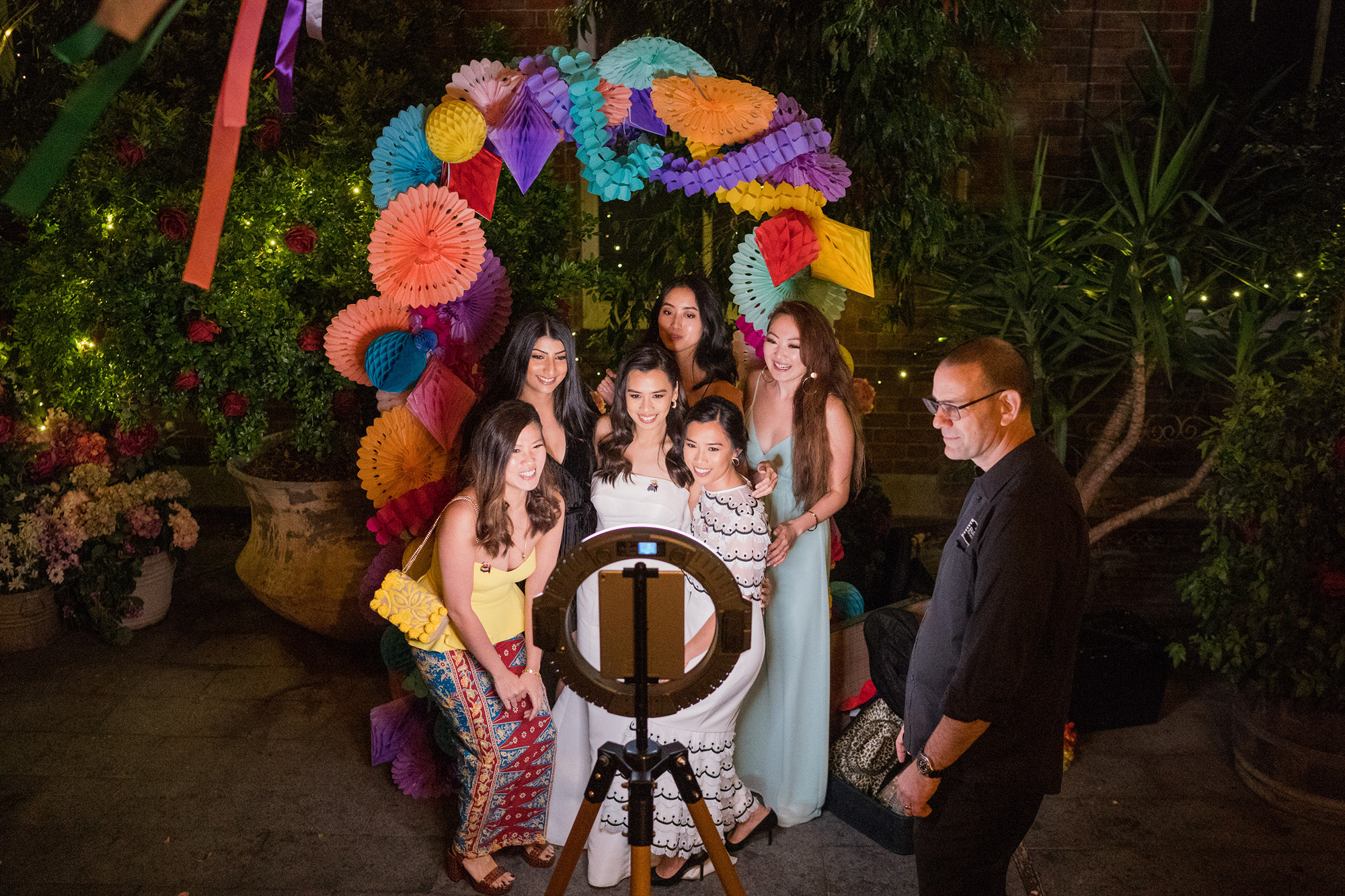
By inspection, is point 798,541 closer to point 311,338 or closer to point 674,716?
point 674,716

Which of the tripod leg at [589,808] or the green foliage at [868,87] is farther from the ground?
the green foliage at [868,87]

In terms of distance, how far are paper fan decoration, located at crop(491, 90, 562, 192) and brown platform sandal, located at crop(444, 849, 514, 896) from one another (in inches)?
83.2

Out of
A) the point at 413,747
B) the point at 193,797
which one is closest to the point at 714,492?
the point at 413,747

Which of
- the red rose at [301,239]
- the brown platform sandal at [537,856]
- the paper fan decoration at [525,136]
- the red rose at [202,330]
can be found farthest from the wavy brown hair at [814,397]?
the red rose at [202,330]

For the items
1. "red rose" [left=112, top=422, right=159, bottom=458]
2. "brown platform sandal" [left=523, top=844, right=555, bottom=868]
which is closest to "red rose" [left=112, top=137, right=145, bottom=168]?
"red rose" [left=112, top=422, right=159, bottom=458]

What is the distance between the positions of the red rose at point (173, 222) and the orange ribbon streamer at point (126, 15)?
250 centimetres

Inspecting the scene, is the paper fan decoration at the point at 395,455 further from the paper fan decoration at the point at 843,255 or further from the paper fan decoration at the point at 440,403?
the paper fan decoration at the point at 843,255

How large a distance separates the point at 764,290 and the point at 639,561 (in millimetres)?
1989

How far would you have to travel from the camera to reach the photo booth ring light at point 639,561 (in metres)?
1.76

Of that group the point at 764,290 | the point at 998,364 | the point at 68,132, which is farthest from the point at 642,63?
the point at 68,132

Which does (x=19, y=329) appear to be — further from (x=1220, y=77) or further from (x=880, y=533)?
(x=1220, y=77)

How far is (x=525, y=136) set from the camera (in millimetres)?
3316

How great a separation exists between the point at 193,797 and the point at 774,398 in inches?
96.6

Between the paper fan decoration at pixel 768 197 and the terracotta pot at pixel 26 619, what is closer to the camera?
the paper fan decoration at pixel 768 197
